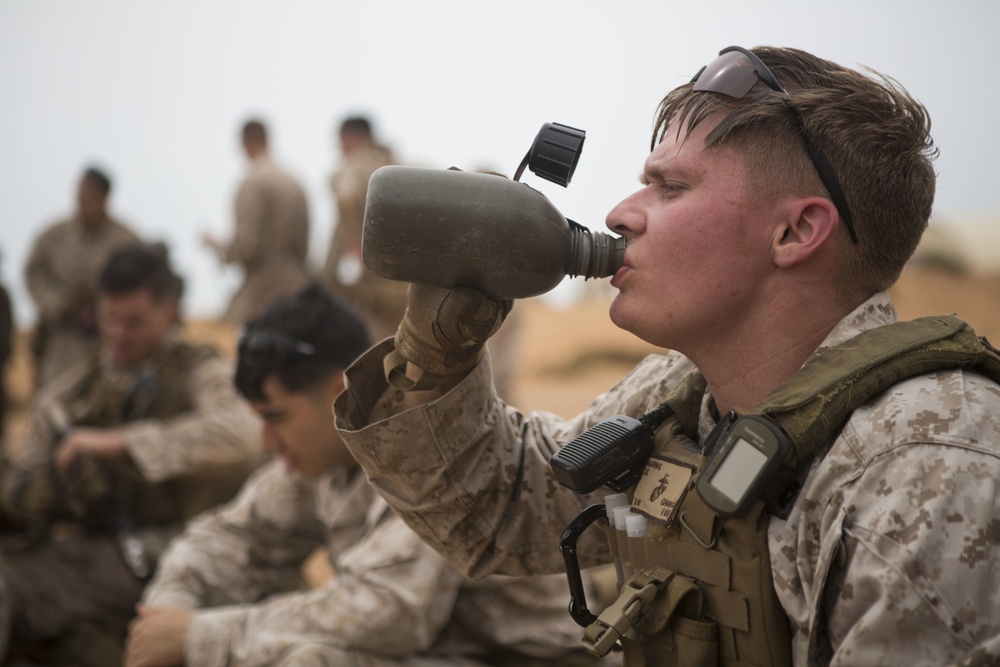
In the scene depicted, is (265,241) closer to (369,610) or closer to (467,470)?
(369,610)

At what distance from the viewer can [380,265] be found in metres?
1.93

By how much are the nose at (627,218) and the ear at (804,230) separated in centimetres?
26

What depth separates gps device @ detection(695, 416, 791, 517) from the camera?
171cm

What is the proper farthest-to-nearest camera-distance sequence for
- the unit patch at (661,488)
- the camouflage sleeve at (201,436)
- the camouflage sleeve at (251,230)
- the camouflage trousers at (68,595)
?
the camouflage sleeve at (251,230) < the camouflage sleeve at (201,436) < the camouflage trousers at (68,595) < the unit patch at (661,488)

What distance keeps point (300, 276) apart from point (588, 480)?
6981 millimetres

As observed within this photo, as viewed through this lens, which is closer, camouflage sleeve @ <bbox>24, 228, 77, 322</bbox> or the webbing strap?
the webbing strap

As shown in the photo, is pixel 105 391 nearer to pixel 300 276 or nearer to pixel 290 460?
pixel 290 460

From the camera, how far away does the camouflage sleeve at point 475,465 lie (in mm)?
2223

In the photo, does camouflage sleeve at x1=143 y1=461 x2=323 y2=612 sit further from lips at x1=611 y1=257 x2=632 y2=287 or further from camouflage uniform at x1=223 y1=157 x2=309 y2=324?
camouflage uniform at x1=223 y1=157 x2=309 y2=324

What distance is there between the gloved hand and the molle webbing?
564mm

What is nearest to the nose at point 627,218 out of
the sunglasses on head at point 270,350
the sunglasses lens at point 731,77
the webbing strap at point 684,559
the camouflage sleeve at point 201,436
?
the sunglasses lens at point 731,77

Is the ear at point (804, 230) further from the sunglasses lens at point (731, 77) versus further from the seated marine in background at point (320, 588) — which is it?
the seated marine in background at point (320, 588)

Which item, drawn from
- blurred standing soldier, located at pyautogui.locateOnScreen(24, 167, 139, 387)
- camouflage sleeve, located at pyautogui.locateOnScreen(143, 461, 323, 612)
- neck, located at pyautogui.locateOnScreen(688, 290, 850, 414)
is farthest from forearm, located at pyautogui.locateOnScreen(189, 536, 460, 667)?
blurred standing soldier, located at pyautogui.locateOnScreen(24, 167, 139, 387)

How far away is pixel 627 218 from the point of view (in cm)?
205
